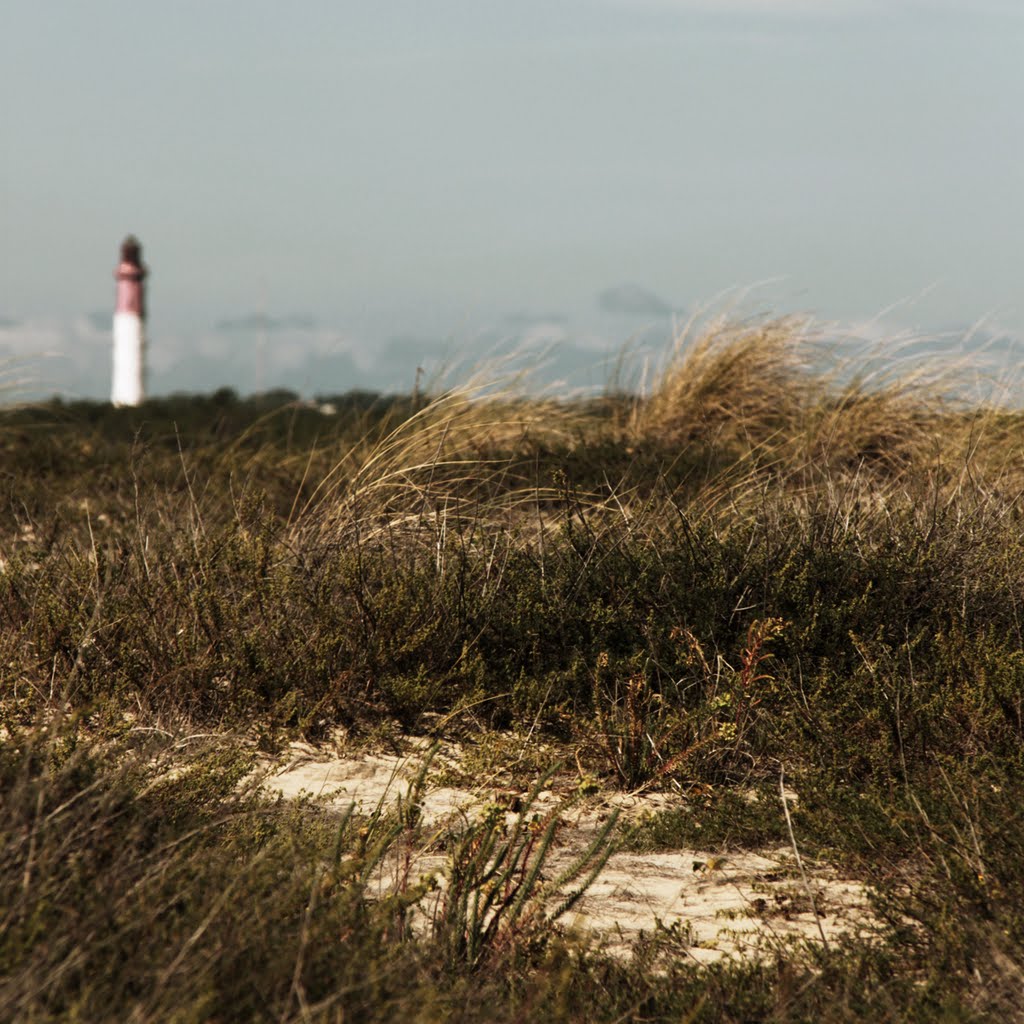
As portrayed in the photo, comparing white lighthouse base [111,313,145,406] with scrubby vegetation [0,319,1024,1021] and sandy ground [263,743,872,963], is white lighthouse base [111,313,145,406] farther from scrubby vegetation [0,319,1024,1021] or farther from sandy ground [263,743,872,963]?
sandy ground [263,743,872,963]

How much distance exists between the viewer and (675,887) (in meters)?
3.39

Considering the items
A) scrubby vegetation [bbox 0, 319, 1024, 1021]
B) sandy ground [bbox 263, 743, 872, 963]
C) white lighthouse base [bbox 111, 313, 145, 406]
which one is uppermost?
scrubby vegetation [bbox 0, 319, 1024, 1021]

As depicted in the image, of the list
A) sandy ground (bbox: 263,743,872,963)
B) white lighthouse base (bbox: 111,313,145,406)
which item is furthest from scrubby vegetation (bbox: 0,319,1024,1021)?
white lighthouse base (bbox: 111,313,145,406)

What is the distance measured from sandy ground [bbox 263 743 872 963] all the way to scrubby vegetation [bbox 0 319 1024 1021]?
87mm

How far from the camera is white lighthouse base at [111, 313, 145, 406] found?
91.6 ft

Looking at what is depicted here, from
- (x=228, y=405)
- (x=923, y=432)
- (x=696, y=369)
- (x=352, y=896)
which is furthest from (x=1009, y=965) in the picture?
(x=228, y=405)

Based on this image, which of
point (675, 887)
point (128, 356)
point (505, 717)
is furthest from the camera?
point (128, 356)

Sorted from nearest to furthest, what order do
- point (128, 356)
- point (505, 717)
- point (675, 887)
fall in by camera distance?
point (675, 887)
point (505, 717)
point (128, 356)

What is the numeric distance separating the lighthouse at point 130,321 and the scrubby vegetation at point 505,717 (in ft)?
71.7

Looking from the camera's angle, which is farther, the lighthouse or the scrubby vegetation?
the lighthouse

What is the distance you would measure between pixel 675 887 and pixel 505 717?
1.25 metres

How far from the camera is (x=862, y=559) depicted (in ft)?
16.3

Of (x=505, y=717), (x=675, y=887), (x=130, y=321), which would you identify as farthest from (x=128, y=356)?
(x=675, y=887)

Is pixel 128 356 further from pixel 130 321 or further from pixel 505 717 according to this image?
pixel 505 717
